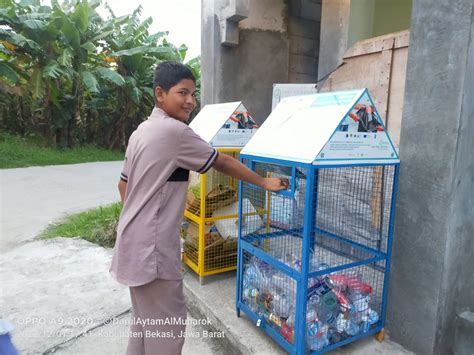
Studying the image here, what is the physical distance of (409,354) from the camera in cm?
231

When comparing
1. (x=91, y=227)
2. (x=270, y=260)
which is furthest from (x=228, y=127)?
(x=91, y=227)

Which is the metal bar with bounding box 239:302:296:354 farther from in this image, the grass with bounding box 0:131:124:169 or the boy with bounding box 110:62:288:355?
the grass with bounding box 0:131:124:169

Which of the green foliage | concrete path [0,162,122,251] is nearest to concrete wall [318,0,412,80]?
concrete path [0,162,122,251]

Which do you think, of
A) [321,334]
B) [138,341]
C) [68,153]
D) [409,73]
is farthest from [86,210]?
[68,153]

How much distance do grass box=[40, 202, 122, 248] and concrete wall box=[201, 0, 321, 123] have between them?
218 cm

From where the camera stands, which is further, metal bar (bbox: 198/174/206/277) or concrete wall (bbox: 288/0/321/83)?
concrete wall (bbox: 288/0/321/83)

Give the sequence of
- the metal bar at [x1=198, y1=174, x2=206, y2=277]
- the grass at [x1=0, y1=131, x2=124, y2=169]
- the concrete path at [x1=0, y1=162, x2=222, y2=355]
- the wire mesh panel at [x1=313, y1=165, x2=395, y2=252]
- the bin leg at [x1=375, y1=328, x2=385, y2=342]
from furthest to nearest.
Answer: the grass at [x1=0, y1=131, x2=124, y2=169]
the metal bar at [x1=198, y1=174, x2=206, y2=277]
the concrete path at [x1=0, y1=162, x2=222, y2=355]
the wire mesh panel at [x1=313, y1=165, x2=395, y2=252]
the bin leg at [x1=375, y1=328, x2=385, y2=342]

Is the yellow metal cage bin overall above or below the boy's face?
below

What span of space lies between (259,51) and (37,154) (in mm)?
9219

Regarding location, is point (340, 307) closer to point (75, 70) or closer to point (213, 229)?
point (213, 229)

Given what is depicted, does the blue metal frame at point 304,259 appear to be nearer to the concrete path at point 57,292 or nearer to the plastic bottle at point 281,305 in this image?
the plastic bottle at point 281,305

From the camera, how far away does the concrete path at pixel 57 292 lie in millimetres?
2768

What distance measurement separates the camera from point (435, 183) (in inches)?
83.5

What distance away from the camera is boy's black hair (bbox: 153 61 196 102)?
1.89 metres
